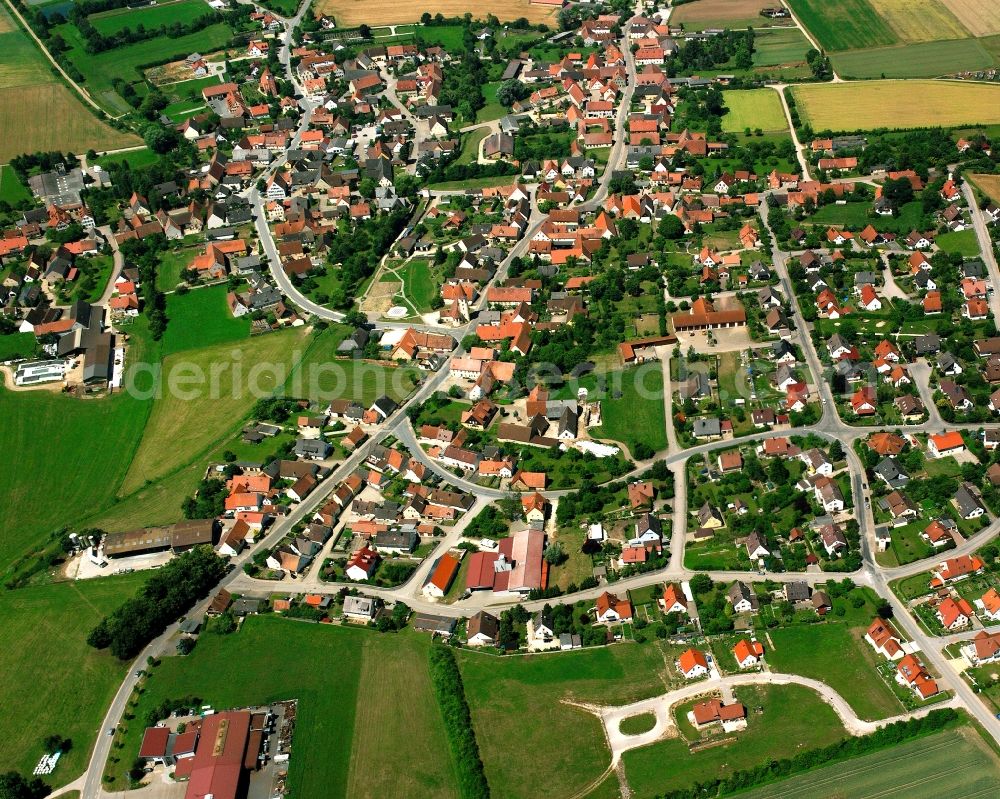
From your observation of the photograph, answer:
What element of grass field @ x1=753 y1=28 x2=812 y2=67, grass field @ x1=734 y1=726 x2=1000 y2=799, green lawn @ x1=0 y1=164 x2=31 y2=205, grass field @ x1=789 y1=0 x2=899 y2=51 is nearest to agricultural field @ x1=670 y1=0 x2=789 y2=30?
grass field @ x1=753 y1=28 x2=812 y2=67

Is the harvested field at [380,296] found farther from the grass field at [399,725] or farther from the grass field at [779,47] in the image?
the grass field at [779,47]

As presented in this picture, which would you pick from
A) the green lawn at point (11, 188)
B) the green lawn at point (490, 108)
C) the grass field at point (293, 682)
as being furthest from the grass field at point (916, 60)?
the green lawn at point (11, 188)

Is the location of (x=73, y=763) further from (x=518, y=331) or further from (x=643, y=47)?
(x=643, y=47)

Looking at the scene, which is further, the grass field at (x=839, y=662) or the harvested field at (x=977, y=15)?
the harvested field at (x=977, y=15)

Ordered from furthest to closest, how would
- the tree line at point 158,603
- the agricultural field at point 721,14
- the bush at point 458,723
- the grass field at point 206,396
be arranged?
the agricultural field at point 721,14 < the grass field at point 206,396 < the tree line at point 158,603 < the bush at point 458,723

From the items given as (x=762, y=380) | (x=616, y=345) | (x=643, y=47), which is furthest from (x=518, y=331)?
(x=643, y=47)

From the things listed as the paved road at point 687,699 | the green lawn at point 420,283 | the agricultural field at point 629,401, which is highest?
the green lawn at point 420,283

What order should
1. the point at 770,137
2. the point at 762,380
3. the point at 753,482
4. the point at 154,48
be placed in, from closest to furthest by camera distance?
the point at 753,482 → the point at 762,380 → the point at 770,137 → the point at 154,48
